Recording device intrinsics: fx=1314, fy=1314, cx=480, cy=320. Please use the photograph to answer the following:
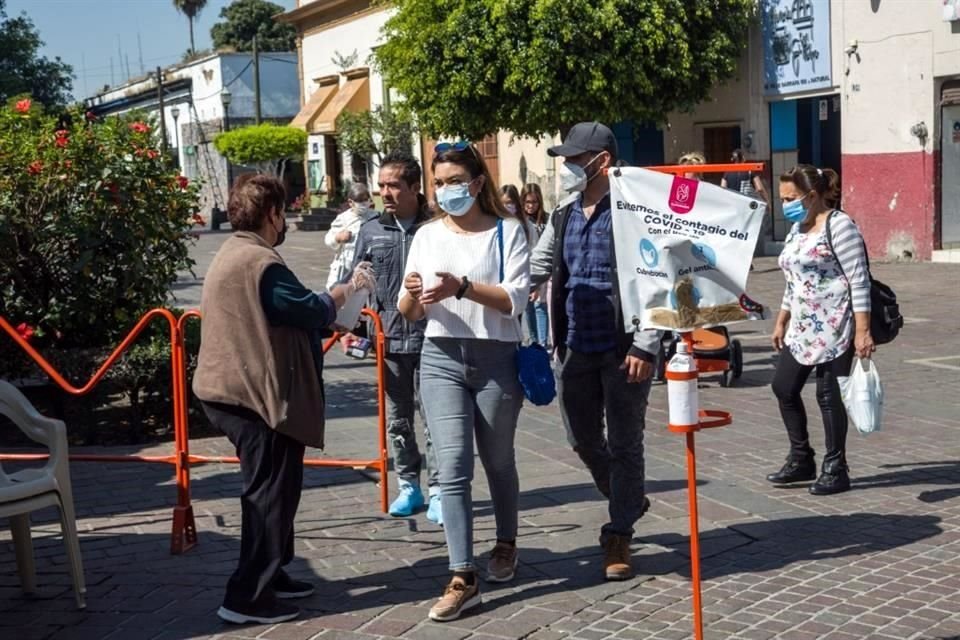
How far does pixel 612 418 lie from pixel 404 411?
148 centimetres

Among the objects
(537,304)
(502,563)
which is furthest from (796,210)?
(537,304)

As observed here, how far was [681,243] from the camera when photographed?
4691mm

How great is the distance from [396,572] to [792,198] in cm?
285

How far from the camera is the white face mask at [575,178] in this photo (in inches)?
212

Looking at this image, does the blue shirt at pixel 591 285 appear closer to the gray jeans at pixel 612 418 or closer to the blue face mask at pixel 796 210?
the gray jeans at pixel 612 418

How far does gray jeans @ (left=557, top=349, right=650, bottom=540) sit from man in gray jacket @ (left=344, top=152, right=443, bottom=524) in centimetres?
99

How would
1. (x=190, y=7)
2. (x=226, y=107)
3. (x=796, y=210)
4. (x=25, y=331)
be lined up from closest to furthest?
(x=796, y=210)
(x=25, y=331)
(x=226, y=107)
(x=190, y=7)

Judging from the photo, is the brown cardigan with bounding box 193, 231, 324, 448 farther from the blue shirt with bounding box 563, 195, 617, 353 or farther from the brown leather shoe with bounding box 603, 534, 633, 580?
the brown leather shoe with bounding box 603, 534, 633, 580

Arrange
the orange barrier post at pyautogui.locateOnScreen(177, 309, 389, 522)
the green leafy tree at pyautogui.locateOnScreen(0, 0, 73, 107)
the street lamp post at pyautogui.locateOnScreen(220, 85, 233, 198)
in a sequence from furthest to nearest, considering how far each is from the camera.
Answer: the street lamp post at pyautogui.locateOnScreen(220, 85, 233, 198) → the green leafy tree at pyautogui.locateOnScreen(0, 0, 73, 107) → the orange barrier post at pyautogui.locateOnScreen(177, 309, 389, 522)

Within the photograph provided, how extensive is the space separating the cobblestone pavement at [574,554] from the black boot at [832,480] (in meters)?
0.07

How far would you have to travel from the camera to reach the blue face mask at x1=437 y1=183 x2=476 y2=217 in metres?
5.23

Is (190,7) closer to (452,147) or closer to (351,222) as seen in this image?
(351,222)

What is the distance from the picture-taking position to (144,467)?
318 inches

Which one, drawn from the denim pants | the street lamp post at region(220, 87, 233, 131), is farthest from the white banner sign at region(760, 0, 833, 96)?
the street lamp post at region(220, 87, 233, 131)
